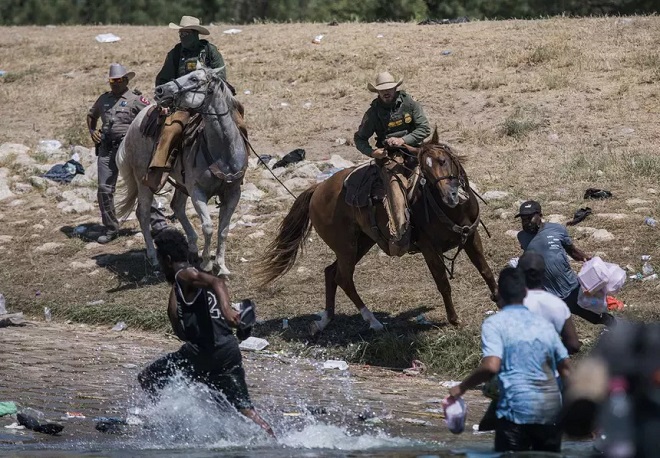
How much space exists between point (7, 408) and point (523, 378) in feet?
14.5

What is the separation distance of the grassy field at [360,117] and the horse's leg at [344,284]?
159 mm

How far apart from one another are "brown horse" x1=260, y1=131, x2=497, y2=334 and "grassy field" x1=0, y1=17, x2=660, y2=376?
456 mm

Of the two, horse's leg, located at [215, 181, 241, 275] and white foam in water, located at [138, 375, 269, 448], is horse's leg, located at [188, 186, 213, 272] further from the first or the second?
white foam in water, located at [138, 375, 269, 448]

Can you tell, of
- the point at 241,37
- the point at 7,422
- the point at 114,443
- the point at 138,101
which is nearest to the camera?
the point at 114,443

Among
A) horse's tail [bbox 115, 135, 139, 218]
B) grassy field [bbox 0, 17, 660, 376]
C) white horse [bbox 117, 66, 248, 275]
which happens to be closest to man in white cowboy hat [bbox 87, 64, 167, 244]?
horse's tail [bbox 115, 135, 139, 218]

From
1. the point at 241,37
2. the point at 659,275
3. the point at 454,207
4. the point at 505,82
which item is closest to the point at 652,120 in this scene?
the point at 505,82

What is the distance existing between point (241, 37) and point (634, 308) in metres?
14.9

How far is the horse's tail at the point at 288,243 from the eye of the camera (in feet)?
42.2

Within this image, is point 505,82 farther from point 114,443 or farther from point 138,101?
point 114,443

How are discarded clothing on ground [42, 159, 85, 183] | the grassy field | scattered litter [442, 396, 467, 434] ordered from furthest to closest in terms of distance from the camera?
1. discarded clothing on ground [42, 159, 85, 183]
2. the grassy field
3. scattered litter [442, 396, 467, 434]

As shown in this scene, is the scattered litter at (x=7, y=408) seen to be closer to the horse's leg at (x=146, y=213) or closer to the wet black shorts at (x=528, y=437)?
the wet black shorts at (x=528, y=437)

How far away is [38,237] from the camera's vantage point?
1609 cm

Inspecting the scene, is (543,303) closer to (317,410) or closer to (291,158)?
(317,410)

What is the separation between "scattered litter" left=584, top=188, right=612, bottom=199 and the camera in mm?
14219
